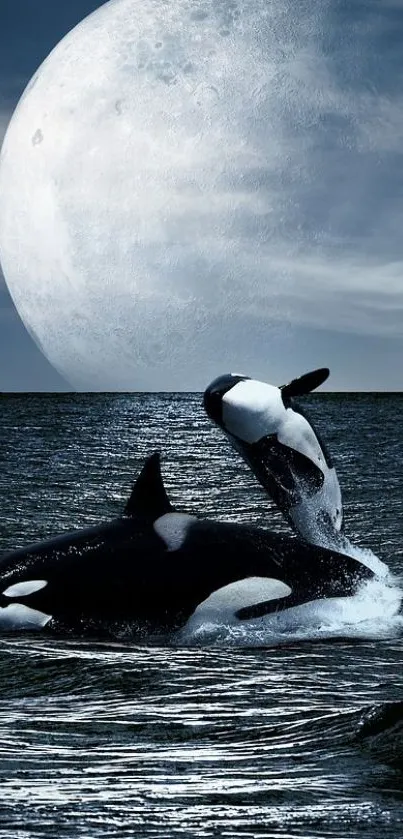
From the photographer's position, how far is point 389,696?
8.34 m

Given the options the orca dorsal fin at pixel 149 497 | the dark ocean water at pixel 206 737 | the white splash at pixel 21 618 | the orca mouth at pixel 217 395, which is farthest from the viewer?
the orca mouth at pixel 217 395

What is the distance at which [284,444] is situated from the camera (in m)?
15.2

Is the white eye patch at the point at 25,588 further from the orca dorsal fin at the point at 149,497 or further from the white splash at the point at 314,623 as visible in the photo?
the white splash at the point at 314,623

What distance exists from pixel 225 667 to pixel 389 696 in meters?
1.76

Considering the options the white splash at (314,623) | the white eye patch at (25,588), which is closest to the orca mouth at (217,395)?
the white splash at (314,623)

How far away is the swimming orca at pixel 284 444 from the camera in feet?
48.7

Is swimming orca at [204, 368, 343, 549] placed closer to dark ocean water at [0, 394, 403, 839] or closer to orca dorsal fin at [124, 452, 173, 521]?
dark ocean water at [0, 394, 403, 839]

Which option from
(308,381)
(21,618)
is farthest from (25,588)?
(308,381)

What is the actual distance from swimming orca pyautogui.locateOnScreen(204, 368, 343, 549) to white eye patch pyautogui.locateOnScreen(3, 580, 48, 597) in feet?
13.3

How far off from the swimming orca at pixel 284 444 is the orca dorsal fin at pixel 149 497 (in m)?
3.02

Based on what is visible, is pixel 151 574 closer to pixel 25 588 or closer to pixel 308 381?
pixel 25 588

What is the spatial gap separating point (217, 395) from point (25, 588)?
14.1 feet

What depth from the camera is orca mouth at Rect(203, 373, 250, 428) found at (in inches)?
580

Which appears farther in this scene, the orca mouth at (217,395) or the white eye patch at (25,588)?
the orca mouth at (217,395)
